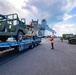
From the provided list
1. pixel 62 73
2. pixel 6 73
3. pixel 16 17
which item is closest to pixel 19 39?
pixel 16 17

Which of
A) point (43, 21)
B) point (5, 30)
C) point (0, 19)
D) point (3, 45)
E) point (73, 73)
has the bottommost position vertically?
point (73, 73)

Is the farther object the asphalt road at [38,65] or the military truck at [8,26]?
the military truck at [8,26]

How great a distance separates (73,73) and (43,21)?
3458 inches

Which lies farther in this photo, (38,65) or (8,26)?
(8,26)

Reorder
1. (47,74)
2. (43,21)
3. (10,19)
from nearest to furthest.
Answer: (47,74) → (10,19) → (43,21)

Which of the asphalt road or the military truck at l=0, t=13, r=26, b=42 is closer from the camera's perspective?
the asphalt road

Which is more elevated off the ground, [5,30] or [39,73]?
[5,30]

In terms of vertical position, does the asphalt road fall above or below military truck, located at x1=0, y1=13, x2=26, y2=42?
below

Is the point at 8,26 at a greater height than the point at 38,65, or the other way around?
the point at 8,26

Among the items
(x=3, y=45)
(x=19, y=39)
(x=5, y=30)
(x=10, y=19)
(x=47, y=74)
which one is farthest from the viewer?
(x=19, y=39)

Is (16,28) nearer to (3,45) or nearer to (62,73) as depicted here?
(3,45)

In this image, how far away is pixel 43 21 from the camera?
302 feet

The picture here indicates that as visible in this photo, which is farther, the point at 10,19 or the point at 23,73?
the point at 10,19

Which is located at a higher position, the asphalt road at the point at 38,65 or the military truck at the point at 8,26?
the military truck at the point at 8,26
